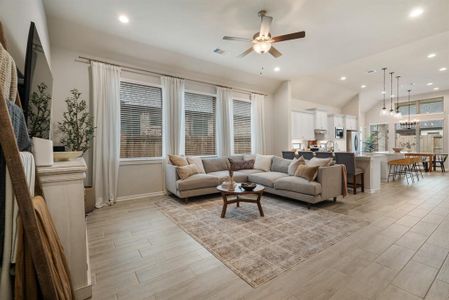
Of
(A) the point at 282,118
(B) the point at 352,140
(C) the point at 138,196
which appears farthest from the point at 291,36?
(B) the point at 352,140

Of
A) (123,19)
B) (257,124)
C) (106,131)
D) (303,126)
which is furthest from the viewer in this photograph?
(303,126)

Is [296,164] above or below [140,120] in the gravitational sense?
below

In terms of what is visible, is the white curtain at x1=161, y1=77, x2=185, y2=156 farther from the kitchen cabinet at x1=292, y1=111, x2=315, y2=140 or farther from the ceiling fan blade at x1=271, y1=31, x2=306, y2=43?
the kitchen cabinet at x1=292, y1=111, x2=315, y2=140

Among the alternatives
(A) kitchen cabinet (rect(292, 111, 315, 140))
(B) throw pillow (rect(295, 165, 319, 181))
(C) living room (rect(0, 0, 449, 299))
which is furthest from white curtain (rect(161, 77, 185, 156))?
(A) kitchen cabinet (rect(292, 111, 315, 140))

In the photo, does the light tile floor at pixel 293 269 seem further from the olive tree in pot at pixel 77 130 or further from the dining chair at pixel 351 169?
the dining chair at pixel 351 169

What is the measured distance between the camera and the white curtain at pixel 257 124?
22.1 feet

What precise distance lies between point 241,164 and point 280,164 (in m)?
1.06

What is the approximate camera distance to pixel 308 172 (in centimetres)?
397

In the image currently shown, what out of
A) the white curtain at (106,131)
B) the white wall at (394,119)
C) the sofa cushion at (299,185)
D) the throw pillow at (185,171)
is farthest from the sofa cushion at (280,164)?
the white wall at (394,119)

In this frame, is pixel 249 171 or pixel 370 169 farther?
pixel 249 171

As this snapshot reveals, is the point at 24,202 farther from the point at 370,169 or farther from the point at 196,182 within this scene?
the point at 370,169

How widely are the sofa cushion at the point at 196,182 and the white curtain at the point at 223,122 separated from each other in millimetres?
1558

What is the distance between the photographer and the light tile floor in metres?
1.72

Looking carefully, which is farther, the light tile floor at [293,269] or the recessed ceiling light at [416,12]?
the recessed ceiling light at [416,12]
